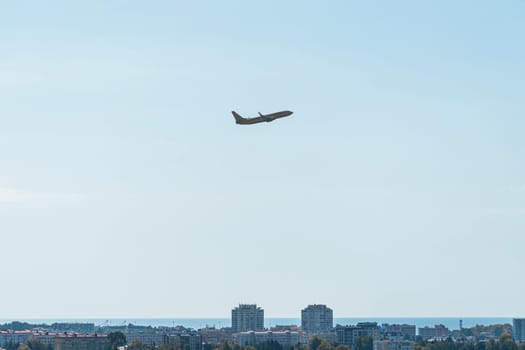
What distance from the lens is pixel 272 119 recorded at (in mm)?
143750

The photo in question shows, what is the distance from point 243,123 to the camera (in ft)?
486

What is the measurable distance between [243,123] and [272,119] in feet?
17.2
